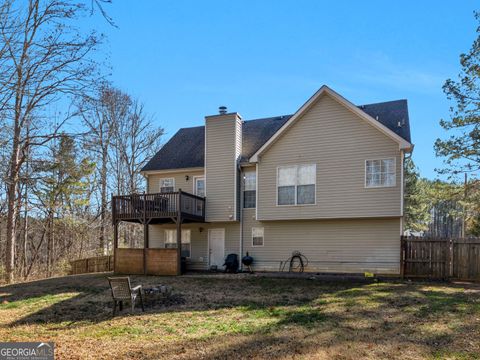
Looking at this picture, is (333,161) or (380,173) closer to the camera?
(380,173)

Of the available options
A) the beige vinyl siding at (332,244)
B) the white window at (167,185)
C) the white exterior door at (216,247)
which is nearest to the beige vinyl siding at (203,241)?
the white exterior door at (216,247)

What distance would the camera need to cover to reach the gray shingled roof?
17.3 metres

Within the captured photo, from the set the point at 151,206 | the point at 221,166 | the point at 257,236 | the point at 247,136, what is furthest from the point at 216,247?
the point at 247,136

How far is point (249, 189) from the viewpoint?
18.6 m

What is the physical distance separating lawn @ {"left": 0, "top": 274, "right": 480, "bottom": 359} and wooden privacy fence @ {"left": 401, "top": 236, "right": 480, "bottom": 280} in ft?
4.70

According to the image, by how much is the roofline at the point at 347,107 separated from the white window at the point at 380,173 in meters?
0.82

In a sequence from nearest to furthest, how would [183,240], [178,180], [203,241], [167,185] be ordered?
[203,241] < [183,240] < [178,180] < [167,185]

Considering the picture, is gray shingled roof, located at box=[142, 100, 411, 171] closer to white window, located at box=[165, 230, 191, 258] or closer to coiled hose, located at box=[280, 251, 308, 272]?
white window, located at box=[165, 230, 191, 258]

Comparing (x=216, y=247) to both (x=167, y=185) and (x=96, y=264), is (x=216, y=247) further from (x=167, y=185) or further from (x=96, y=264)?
(x=96, y=264)

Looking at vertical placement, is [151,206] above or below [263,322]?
above

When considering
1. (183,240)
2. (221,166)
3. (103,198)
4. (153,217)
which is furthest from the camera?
(103,198)

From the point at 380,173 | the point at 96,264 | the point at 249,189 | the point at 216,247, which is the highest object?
the point at 380,173

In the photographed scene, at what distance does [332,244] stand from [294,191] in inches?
108

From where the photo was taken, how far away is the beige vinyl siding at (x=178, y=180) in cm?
1989
